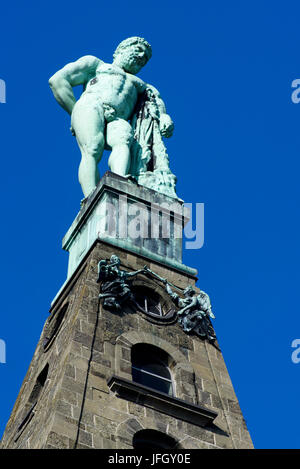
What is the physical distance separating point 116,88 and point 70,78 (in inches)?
73.3

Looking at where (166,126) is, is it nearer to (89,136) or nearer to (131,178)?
(89,136)

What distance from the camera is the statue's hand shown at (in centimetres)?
3634

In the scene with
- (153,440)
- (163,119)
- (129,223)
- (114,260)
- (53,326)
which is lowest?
(153,440)

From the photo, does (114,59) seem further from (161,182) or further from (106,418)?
(106,418)

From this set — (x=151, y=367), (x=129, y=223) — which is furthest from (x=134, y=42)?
(x=151, y=367)

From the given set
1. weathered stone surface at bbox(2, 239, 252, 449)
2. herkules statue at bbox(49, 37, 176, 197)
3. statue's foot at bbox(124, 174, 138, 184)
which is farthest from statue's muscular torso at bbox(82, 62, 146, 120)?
Answer: weathered stone surface at bbox(2, 239, 252, 449)

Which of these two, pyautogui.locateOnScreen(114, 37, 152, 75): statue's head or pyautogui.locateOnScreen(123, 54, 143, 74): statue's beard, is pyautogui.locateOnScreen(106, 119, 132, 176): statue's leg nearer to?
pyautogui.locateOnScreen(123, 54, 143, 74): statue's beard

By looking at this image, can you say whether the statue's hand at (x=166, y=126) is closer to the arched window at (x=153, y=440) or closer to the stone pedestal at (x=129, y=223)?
the stone pedestal at (x=129, y=223)

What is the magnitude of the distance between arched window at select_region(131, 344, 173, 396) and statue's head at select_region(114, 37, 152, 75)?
13.8 meters

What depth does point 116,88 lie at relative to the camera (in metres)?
35.5

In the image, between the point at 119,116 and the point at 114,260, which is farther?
the point at 119,116
